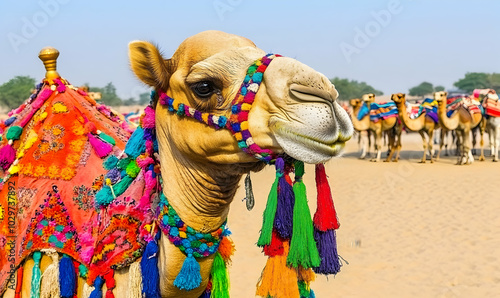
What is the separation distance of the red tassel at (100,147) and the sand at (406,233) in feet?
5.46

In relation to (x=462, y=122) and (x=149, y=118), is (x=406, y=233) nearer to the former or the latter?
(x=149, y=118)

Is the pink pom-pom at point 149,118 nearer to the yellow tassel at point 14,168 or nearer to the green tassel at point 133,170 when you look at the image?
the green tassel at point 133,170

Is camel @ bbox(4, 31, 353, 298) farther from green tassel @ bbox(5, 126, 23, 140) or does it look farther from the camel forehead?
green tassel @ bbox(5, 126, 23, 140)

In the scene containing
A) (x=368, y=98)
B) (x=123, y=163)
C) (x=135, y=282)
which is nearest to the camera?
(x=135, y=282)

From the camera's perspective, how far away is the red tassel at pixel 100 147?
294 cm

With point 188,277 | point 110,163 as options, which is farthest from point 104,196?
point 188,277

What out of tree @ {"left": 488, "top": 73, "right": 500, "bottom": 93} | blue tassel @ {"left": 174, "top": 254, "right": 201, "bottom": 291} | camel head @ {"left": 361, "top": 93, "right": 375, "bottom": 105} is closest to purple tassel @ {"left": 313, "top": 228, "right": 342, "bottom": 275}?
blue tassel @ {"left": 174, "top": 254, "right": 201, "bottom": 291}

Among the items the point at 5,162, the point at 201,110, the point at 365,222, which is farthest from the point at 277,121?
the point at 365,222

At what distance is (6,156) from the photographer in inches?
118

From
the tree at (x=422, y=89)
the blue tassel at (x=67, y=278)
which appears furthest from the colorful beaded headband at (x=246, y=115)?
the tree at (x=422, y=89)

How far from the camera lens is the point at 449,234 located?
8.80 m

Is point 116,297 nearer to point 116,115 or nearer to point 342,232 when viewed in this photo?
point 116,115

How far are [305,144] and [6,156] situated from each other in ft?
6.36

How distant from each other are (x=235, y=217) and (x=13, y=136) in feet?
23.7
